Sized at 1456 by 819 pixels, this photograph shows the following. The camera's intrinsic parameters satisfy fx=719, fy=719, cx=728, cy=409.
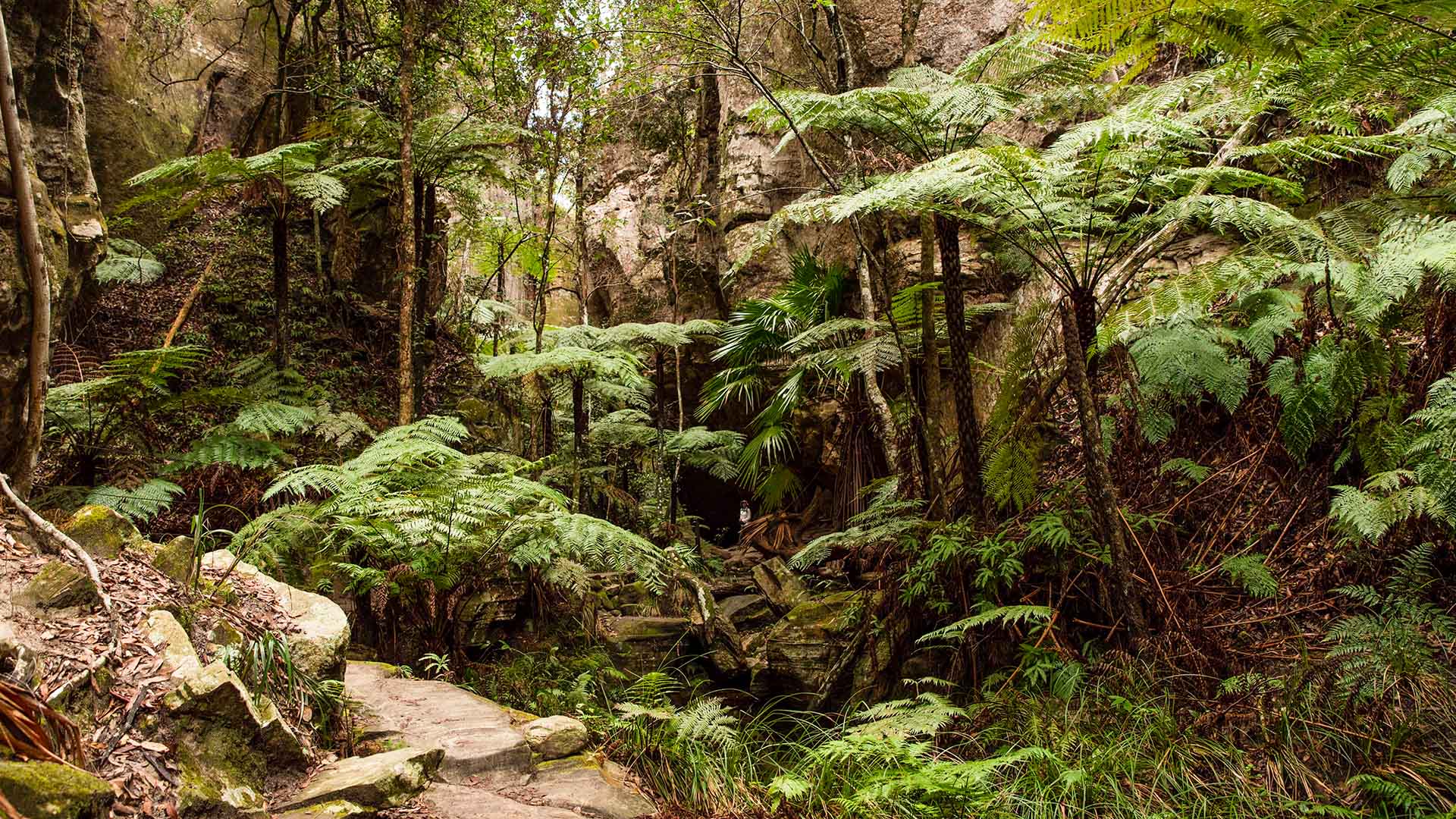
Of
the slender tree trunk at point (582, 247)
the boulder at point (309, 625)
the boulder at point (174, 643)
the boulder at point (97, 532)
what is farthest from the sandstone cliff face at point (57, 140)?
the slender tree trunk at point (582, 247)

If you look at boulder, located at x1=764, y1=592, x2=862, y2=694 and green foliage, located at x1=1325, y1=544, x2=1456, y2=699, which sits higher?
green foliage, located at x1=1325, y1=544, x2=1456, y2=699

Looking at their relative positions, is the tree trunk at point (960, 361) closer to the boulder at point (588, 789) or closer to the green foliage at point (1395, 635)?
the green foliage at point (1395, 635)

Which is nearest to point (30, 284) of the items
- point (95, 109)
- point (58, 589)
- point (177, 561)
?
point (177, 561)

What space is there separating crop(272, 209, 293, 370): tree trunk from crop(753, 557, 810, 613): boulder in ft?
14.2

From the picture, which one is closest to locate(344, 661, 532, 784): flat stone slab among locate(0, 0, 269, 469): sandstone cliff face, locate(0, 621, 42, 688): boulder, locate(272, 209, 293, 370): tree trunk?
locate(0, 621, 42, 688): boulder

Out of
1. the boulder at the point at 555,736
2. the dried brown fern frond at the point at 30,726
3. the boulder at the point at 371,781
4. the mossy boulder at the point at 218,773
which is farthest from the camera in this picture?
the boulder at the point at 555,736

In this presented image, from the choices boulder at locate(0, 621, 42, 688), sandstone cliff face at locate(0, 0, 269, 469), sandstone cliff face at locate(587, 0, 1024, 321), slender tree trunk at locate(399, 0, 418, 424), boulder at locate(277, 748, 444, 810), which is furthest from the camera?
sandstone cliff face at locate(587, 0, 1024, 321)

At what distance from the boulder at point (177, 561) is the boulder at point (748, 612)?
3.79m

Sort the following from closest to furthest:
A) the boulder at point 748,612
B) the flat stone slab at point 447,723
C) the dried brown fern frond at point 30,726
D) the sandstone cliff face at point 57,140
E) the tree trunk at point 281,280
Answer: the dried brown fern frond at point 30,726 → the flat stone slab at point 447,723 → the sandstone cliff face at point 57,140 → the tree trunk at point 281,280 → the boulder at point 748,612

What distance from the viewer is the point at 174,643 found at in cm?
200

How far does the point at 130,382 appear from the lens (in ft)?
14.6

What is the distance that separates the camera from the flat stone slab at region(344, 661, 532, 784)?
259 cm

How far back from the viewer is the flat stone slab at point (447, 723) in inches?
102

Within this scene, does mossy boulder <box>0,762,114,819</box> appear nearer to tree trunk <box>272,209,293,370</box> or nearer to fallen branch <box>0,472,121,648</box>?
fallen branch <box>0,472,121,648</box>
